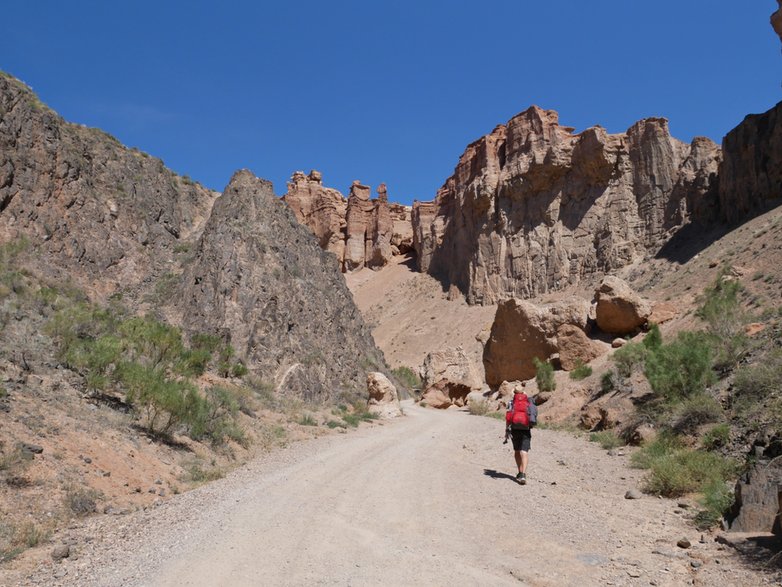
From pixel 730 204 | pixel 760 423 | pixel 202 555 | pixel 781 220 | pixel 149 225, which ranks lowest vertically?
pixel 202 555

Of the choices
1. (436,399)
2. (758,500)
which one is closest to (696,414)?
(758,500)

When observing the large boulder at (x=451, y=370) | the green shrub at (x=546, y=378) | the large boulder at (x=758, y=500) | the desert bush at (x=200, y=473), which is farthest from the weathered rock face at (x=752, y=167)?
the desert bush at (x=200, y=473)

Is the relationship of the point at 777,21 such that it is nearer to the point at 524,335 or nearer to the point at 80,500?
the point at 524,335

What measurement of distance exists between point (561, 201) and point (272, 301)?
4392cm

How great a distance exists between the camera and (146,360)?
49.1 feet

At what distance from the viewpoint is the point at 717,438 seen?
Result: 9.00m

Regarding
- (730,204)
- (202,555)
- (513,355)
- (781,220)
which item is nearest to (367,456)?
(202,555)

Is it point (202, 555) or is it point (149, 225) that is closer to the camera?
point (202, 555)

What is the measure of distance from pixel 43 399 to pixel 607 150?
5632 cm

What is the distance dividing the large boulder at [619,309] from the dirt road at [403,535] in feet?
51.8

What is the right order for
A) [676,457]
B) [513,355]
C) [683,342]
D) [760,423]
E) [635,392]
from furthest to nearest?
1. [513,355]
2. [635,392]
3. [683,342]
4. [676,457]
5. [760,423]

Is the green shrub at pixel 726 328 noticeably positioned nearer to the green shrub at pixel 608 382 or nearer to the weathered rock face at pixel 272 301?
the green shrub at pixel 608 382

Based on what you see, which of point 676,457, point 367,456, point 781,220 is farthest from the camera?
point 781,220

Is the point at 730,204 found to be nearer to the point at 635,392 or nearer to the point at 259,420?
the point at 635,392
